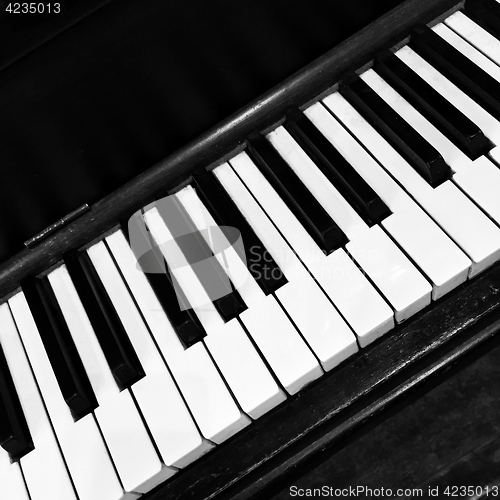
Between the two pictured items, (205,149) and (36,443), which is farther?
(205,149)

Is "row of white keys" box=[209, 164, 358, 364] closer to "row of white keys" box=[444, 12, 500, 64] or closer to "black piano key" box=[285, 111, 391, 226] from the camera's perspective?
"black piano key" box=[285, 111, 391, 226]

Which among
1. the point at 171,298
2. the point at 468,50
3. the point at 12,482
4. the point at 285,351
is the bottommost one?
the point at 285,351

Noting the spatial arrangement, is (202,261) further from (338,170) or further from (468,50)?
(468,50)

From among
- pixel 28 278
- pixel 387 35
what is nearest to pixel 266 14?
pixel 387 35

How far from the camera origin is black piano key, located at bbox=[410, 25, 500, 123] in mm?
1187

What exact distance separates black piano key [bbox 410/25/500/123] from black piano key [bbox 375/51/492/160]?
0.20 feet

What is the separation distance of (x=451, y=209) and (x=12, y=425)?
983mm

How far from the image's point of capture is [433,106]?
1.20 m

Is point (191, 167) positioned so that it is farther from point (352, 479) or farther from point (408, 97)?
point (352, 479)

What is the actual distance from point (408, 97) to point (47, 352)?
3.16 feet

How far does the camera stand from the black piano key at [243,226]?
1108mm

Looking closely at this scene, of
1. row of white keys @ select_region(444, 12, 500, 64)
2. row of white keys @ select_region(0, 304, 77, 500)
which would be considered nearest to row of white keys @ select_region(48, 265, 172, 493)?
row of white keys @ select_region(0, 304, 77, 500)

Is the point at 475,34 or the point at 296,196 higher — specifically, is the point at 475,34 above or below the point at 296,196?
above

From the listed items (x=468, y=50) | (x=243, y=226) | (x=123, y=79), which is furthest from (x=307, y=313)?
(x=468, y=50)
